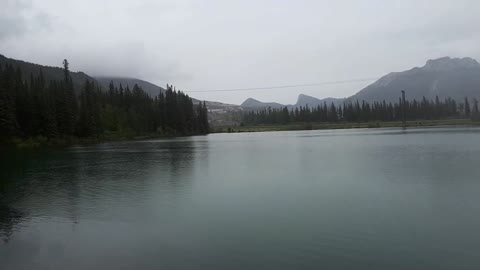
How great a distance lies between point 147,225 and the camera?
17.2m

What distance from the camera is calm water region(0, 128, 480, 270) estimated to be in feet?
41.6

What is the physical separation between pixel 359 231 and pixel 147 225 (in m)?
9.45

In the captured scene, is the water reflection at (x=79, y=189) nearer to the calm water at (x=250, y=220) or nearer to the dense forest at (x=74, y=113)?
the calm water at (x=250, y=220)

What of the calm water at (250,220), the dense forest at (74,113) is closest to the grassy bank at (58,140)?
the dense forest at (74,113)

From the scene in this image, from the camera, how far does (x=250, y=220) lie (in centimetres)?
1741

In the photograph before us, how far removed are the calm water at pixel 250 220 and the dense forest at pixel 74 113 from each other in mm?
64723

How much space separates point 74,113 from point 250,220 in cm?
9752

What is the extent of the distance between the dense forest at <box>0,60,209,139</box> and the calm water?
64723 mm

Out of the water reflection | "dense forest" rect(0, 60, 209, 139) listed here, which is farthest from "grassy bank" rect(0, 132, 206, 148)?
the water reflection

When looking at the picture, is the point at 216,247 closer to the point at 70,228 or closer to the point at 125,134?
the point at 70,228

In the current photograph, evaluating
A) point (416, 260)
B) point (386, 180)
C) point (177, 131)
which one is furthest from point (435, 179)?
point (177, 131)

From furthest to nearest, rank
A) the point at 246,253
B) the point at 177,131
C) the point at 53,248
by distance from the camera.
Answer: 1. the point at 177,131
2. the point at 53,248
3. the point at 246,253

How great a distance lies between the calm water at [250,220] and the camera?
12.7 metres

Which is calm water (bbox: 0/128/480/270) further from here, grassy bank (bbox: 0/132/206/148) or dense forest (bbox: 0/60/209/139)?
dense forest (bbox: 0/60/209/139)
